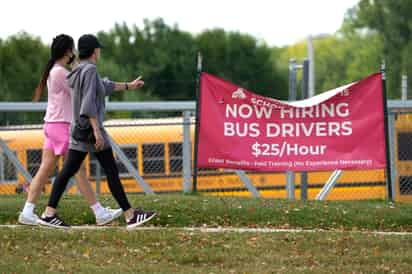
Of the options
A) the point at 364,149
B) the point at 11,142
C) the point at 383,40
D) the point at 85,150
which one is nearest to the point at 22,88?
the point at 383,40

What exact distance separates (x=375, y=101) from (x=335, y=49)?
194ft

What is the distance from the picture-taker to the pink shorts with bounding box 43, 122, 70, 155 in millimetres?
9711

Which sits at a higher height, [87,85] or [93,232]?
[87,85]

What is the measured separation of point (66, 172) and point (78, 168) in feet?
0.37

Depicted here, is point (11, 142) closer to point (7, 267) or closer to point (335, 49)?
point (7, 267)

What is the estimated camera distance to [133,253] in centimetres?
845

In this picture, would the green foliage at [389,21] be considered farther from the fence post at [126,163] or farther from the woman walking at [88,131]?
the woman walking at [88,131]

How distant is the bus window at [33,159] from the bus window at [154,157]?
6.88 feet

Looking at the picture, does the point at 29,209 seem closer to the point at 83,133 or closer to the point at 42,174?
the point at 42,174

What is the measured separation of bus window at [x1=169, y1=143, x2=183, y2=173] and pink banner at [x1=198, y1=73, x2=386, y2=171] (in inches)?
235

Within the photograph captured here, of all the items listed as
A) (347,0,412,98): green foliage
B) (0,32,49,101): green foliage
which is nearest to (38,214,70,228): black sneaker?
(0,32,49,101): green foliage

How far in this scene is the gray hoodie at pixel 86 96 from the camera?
934 cm

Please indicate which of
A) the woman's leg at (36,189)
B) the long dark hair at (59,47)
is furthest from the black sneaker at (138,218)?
the long dark hair at (59,47)

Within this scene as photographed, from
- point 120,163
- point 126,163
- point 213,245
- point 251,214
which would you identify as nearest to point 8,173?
point 120,163
